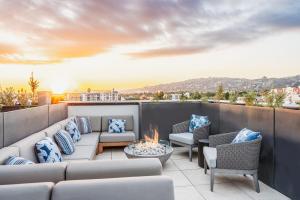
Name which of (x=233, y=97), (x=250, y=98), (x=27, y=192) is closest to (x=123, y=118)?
(x=233, y=97)

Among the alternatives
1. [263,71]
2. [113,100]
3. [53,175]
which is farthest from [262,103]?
[113,100]

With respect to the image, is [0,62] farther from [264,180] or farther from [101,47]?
[264,180]

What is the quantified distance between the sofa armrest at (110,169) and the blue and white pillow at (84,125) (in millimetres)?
4072

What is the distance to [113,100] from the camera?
7160 mm

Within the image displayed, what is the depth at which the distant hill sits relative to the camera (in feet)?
13.7

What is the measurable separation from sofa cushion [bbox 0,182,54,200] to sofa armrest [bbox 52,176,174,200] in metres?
0.05

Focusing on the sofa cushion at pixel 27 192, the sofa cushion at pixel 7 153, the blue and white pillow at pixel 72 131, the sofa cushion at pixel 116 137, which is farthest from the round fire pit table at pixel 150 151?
the sofa cushion at pixel 27 192

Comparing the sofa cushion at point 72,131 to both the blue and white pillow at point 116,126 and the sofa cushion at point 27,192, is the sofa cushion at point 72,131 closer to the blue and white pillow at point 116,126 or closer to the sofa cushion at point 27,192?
the blue and white pillow at point 116,126

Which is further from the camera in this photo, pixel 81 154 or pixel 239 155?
pixel 81 154

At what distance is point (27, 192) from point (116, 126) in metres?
4.56

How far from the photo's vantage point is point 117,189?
1.63 metres

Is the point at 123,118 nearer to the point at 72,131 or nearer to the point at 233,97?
the point at 72,131

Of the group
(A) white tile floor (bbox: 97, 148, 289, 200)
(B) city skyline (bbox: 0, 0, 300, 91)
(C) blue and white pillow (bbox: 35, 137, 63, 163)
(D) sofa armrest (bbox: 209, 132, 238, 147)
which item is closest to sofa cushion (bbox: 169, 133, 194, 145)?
(A) white tile floor (bbox: 97, 148, 289, 200)

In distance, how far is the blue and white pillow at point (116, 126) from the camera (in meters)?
6.03
